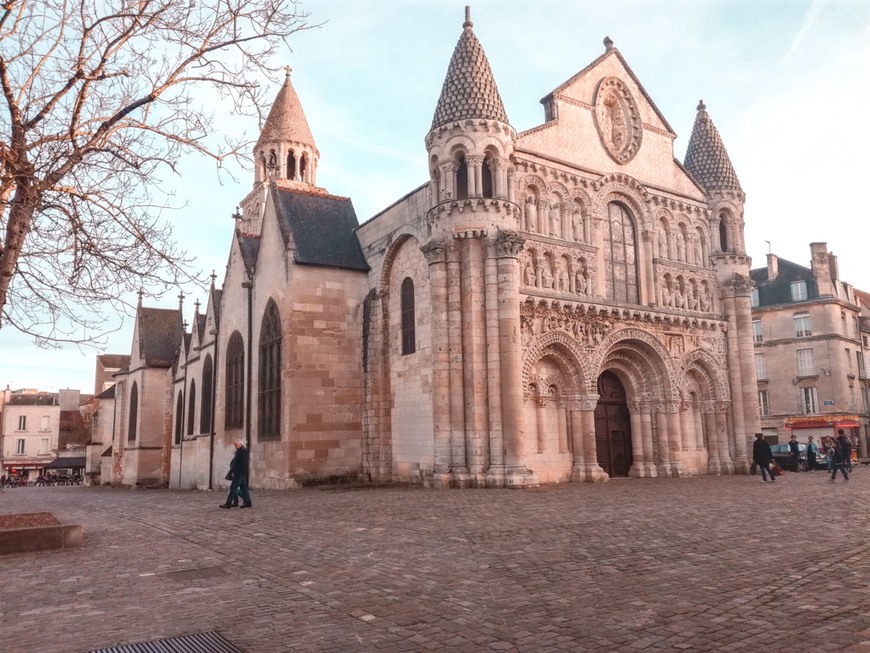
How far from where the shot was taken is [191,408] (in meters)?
32.8

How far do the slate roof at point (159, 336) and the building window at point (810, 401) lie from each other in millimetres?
36116

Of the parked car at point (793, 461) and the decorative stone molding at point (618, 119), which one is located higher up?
the decorative stone molding at point (618, 119)

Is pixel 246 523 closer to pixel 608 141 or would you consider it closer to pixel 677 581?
pixel 677 581

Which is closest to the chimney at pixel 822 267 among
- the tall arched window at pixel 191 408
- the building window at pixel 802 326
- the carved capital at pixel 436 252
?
the building window at pixel 802 326

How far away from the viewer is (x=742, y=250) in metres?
26.2

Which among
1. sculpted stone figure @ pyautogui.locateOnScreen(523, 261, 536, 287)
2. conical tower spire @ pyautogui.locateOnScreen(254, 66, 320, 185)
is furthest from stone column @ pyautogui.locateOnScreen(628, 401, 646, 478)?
conical tower spire @ pyautogui.locateOnScreen(254, 66, 320, 185)

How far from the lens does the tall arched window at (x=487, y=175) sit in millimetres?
20344

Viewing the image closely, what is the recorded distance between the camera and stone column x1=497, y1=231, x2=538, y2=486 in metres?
18.5

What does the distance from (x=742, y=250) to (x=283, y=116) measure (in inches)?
1040

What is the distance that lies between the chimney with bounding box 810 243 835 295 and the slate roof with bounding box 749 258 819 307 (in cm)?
32

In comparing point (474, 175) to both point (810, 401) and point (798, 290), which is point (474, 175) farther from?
point (798, 290)

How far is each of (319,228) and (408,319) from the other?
5.28 metres

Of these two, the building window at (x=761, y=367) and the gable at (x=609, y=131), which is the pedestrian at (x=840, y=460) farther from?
the building window at (x=761, y=367)

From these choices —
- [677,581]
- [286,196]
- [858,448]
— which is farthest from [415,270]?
[858,448]
